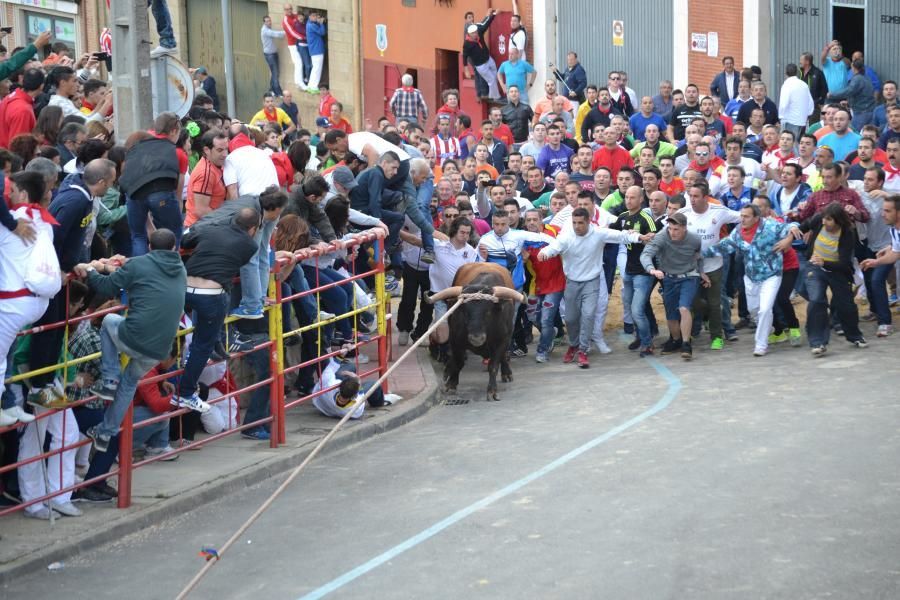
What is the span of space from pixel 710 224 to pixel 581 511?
7.59 m

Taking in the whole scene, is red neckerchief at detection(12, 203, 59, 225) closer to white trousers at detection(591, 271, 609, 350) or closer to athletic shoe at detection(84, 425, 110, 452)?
athletic shoe at detection(84, 425, 110, 452)

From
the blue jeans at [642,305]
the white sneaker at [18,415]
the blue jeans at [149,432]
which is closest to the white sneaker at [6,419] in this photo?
the white sneaker at [18,415]

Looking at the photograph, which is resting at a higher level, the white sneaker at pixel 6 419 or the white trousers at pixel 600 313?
the white sneaker at pixel 6 419

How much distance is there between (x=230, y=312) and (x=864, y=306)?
9.33m

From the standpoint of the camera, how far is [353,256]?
46.4ft

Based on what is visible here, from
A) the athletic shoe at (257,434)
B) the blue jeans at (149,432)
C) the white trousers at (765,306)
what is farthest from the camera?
the white trousers at (765,306)

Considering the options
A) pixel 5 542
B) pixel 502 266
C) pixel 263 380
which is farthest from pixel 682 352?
pixel 5 542

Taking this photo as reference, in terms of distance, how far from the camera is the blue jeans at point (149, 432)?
11.5m

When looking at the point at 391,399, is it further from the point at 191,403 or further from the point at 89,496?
the point at 89,496

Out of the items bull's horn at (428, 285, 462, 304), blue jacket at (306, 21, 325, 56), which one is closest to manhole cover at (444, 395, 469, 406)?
bull's horn at (428, 285, 462, 304)

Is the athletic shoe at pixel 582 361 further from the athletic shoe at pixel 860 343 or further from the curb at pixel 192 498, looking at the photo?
the athletic shoe at pixel 860 343

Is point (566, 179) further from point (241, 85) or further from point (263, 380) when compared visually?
point (241, 85)

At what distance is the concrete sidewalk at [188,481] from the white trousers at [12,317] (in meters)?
1.08

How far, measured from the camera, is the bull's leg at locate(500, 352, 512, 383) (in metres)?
15.8
